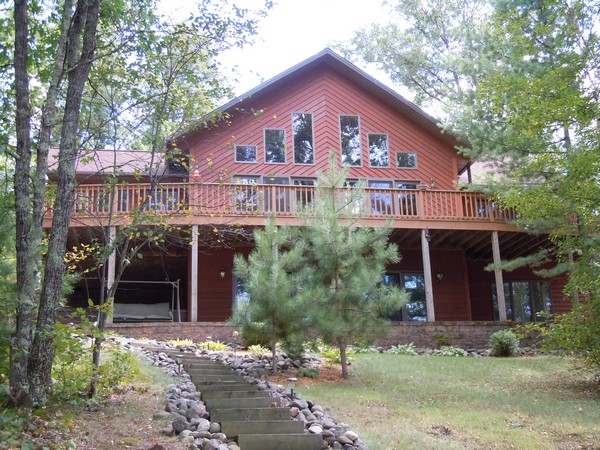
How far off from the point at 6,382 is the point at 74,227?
7.68 meters

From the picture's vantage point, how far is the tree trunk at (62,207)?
19.3ft

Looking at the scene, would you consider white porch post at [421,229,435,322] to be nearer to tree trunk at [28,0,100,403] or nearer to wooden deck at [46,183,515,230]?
wooden deck at [46,183,515,230]

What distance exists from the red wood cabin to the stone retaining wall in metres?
→ 1.55

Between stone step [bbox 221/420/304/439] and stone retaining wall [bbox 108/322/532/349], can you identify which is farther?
stone retaining wall [bbox 108/322/532/349]

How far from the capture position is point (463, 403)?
8.52 meters

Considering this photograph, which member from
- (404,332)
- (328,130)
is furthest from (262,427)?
(328,130)

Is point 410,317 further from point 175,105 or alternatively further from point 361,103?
point 175,105

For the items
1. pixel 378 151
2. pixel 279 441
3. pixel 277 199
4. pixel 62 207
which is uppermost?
pixel 378 151

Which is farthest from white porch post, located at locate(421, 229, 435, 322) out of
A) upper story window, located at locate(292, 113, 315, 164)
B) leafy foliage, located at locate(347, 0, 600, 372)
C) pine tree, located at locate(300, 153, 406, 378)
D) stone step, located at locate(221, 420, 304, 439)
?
stone step, located at locate(221, 420, 304, 439)

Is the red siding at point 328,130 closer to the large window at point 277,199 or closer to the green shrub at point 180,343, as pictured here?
the large window at point 277,199

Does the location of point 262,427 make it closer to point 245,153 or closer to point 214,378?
point 214,378

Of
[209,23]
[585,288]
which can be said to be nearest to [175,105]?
[209,23]

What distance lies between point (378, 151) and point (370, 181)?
1025 mm

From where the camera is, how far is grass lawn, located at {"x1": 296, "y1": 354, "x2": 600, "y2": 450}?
6.75 metres
